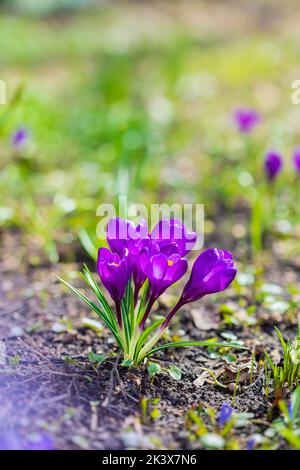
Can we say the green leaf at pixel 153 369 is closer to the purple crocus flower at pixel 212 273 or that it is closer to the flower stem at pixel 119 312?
the flower stem at pixel 119 312

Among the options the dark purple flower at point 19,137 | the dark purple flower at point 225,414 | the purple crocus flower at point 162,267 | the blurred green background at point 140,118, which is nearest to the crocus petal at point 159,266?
the purple crocus flower at point 162,267

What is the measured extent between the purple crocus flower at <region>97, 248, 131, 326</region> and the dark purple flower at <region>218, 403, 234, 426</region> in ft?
1.30

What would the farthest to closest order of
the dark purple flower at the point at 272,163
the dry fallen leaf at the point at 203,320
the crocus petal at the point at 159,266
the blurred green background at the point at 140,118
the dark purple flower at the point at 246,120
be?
1. the dark purple flower at the point at 246,120
2. the blurred green background at the point at 140,118
3. the dark purple flower at the point at 272,163
4. the dry fallen leaf at the point at 203,320
5. the crocus petal at the point at 159,266

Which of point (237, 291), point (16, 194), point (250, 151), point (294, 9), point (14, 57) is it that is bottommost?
point (237, 291)

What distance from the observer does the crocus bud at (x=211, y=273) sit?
1.66 m

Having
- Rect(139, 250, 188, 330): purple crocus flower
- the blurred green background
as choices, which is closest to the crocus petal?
Rect(139, 250, 188, 330): purple crocus flower

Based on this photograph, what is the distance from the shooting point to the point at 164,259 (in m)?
1.62

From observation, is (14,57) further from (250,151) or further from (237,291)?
(237,291)

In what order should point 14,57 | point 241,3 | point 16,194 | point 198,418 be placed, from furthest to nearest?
point 241,3 → point 14,57 → point 16,194 → point 198,418

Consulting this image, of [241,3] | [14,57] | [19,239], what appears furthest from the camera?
[241,3]

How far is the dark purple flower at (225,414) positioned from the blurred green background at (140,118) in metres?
1.10

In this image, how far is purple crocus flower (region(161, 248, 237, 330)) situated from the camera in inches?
65.5
